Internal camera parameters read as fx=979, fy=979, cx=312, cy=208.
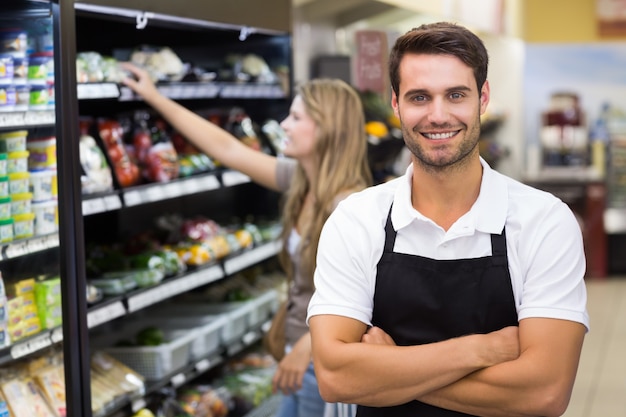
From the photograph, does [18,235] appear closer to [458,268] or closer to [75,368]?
[75,368]

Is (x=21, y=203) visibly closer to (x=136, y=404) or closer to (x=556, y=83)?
(x=136, y=404)

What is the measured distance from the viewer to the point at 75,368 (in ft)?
9.37

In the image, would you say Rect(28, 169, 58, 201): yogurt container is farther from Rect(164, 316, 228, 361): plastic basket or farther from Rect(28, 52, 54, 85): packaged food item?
Rect(164, 316, 228, 361): plastic basket

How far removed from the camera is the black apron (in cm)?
194

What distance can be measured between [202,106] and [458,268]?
9.71ft

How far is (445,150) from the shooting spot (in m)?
1.92

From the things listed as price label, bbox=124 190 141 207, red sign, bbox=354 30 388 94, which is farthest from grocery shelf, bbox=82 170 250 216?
red sign, bbox=354 30 388 94

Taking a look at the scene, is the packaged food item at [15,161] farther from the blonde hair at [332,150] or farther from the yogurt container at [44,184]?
the blonde hair at [332,150]

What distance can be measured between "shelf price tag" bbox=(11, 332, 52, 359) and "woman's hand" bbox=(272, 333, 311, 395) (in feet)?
2.40

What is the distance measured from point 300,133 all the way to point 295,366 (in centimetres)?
75

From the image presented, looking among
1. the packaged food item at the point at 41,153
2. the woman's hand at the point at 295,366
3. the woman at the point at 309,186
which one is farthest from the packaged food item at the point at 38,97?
the woman's hand at the point at 295,366

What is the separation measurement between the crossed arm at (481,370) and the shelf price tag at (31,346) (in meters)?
1.24

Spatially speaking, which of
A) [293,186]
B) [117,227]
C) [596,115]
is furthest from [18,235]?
[596,115]

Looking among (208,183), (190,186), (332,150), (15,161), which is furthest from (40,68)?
(208,183)
